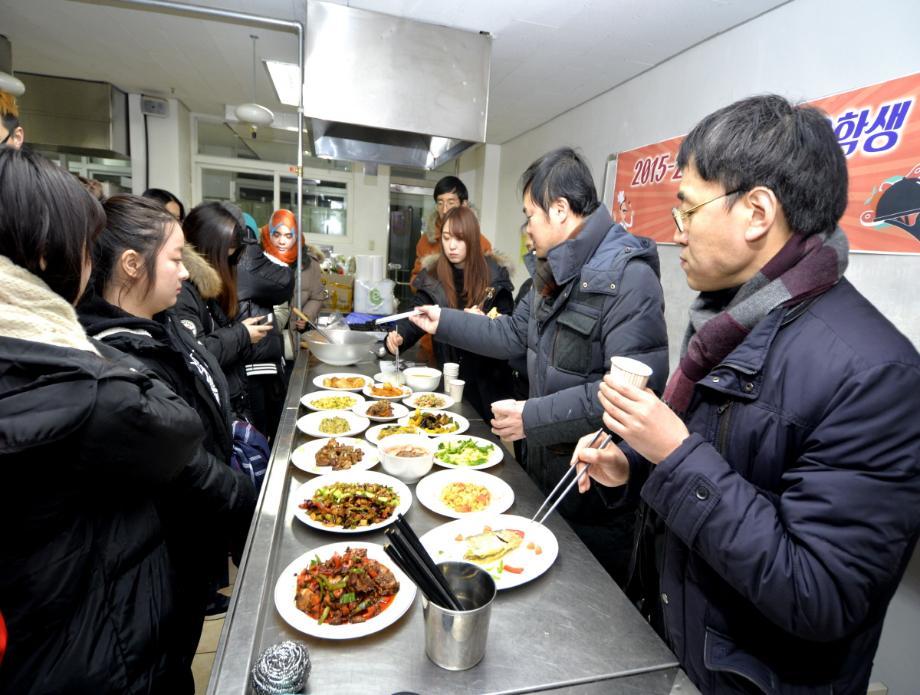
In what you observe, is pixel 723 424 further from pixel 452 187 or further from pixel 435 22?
pixel 435 22

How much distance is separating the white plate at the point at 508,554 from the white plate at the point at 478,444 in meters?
0.31

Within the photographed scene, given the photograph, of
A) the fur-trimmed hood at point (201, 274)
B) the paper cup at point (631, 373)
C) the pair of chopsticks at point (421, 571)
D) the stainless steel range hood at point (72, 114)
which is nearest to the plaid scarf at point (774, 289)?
the paper cup at point (631, 373)

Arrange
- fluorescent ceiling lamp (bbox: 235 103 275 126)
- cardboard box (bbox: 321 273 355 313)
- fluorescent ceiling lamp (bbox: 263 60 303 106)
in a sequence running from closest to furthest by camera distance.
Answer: fluorescent ceiling lamp (bbox: 235 103 275 126)
fluorescent ceiling lamp (bbox: 263 60 303 106)
cardboard box (bbox: 321 273 355 313)

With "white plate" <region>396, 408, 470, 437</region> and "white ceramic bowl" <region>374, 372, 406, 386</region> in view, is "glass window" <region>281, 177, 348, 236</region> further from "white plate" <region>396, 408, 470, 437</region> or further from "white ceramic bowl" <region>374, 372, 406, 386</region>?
"white plate" <region>396, 408, 470, 437</region>

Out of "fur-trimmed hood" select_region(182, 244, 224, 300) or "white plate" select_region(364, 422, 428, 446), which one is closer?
"white plate" select_region(364, 422, 428, 446)

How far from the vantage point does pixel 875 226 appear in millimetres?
2381

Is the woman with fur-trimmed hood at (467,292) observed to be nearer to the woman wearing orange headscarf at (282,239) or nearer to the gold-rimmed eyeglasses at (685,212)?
the woman wearing orange headscarf at (282,239)

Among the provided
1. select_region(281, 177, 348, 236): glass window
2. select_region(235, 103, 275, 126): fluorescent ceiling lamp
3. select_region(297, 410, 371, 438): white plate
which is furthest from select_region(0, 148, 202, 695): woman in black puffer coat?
select_region(281, 177, 348, 236): glass window

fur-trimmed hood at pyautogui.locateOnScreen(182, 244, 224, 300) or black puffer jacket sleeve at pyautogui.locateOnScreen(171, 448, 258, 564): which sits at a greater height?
fur-trimmed hood at pyautogui.locateOnScreen(182, 244, 224, 300)

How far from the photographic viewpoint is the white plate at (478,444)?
166 centimetres

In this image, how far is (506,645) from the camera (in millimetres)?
951

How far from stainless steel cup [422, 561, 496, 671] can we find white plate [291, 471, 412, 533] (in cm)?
39

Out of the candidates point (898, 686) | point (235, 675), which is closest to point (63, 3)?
point (235, 675)

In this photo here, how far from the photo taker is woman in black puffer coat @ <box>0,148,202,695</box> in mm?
854
